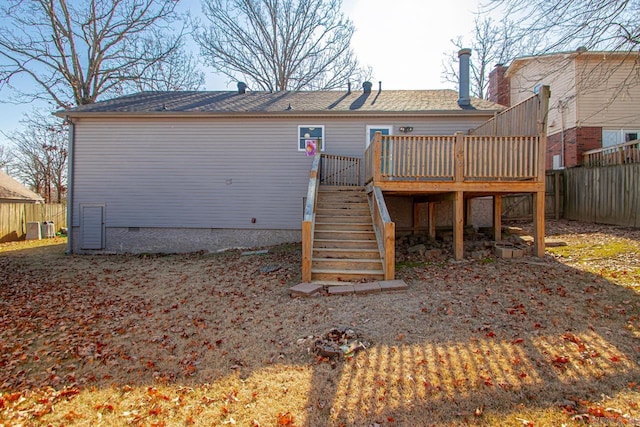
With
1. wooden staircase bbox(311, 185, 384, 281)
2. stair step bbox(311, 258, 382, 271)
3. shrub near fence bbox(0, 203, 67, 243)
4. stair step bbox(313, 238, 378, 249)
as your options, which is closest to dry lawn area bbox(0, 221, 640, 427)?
stair step bbox(311, 258, 382, 271)

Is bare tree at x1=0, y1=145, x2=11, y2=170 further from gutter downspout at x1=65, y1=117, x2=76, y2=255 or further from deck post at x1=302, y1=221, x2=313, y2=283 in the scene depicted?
deck post at x1=302, y1=221, x2=313, y2=283

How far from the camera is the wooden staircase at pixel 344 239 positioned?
6410 mm

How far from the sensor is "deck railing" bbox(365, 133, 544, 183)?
7461 millimetres

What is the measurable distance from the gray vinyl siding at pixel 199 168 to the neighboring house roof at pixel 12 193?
14.7m

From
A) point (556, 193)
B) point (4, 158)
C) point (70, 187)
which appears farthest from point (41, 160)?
point (556, 193)

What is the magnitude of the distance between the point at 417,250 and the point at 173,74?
19.4 metres

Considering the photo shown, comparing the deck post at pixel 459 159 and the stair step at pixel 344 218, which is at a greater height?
the deck post at pixel 459 159

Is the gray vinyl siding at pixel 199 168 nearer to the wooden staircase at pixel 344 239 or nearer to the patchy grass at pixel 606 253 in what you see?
the wooden staircase at pixel 344 239

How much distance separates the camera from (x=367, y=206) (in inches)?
341

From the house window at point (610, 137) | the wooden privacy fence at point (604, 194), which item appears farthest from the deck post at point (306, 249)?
the house window at point (610, 137)

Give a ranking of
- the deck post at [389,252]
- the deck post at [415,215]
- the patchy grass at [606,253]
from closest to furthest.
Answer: the patchy grass at [606,253] < the deck post at [389,252] < the deck post at [415,215]

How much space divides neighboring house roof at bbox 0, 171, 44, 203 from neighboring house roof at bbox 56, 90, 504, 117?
14514 mm

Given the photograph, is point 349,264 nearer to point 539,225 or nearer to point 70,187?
point 539,225

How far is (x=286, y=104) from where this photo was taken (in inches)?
467
